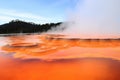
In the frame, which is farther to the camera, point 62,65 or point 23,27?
point 23,27

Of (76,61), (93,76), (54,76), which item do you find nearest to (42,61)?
(76,61)

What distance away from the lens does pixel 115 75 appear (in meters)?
6.21

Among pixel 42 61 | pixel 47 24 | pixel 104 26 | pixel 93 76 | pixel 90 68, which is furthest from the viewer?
pixel 47 24

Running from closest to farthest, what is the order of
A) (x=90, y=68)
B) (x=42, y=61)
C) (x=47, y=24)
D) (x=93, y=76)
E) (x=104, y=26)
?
(x=93, y=76), (x=90, y=68), (x=42, y=61), (x=104, y=26), (x=47, y=24)

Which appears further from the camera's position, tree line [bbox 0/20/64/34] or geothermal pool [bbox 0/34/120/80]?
tree line [bbox 0/20/64/34]

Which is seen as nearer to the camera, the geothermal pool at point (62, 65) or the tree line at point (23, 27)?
the geothermal pool at point (62, 65)

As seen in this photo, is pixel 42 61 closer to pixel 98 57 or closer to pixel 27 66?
pixel 27 66

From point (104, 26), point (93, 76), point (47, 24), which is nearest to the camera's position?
point (93, 76)

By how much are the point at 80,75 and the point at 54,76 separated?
0.75 meters

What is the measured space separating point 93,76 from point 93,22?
862 inches

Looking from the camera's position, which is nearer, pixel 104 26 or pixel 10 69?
pixel 10 69

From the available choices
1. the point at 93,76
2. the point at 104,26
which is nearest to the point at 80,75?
the point at 93,76

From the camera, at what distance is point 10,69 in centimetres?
726

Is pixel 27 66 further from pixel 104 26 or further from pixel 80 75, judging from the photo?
pixel 104 26
